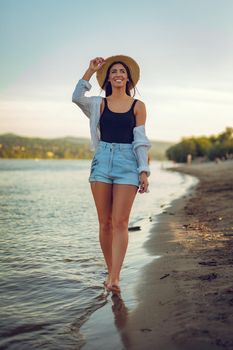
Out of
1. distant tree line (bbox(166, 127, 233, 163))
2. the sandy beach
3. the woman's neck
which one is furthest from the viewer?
distant tree line (bbox(166, 127, 233, 163))

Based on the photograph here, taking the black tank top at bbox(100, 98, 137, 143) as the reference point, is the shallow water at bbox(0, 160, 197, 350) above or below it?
below

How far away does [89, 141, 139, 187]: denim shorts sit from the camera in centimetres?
416

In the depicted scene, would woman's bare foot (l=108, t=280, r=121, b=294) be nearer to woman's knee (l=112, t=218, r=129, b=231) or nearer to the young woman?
the young woman

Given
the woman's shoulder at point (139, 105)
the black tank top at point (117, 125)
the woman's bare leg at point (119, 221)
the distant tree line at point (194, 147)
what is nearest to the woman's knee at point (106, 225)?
the woman's bare leg at point (119, 221)

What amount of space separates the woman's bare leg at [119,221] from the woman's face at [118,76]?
1.14 m

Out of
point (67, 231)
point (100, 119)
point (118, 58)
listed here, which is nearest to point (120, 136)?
point (100, 119)

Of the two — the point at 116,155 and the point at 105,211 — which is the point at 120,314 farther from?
the point at 116,155

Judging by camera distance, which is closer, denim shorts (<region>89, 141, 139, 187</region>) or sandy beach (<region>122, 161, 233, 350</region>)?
sandy beach (<region>122, 161, 233, 350</region>)

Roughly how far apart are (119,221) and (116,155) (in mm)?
702

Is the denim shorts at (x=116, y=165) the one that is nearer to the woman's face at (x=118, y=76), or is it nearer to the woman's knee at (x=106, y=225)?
the woman's knee at (x=106, y=225)

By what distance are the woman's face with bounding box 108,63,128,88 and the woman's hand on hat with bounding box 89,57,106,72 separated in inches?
5.4

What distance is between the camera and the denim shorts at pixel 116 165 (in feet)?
13.6

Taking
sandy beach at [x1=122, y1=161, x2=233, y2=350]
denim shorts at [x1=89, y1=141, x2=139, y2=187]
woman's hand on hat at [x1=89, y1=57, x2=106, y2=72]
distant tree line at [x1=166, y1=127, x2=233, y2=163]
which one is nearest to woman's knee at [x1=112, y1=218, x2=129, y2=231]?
denim shorts at [x1=89, y1=141, x2=139, y2=187]

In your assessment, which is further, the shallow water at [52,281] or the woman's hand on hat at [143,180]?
the woman's hand on hat at [143,180]
